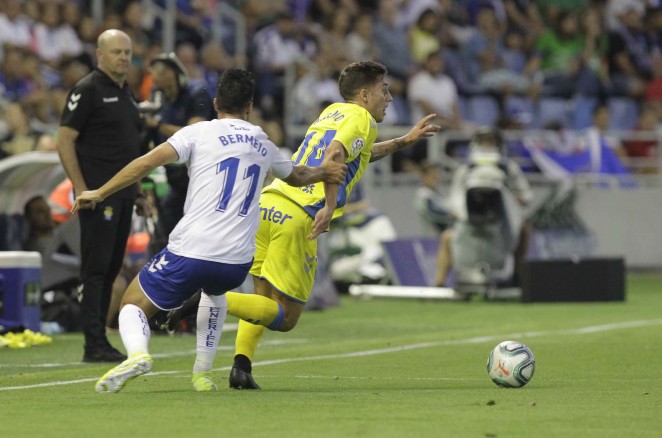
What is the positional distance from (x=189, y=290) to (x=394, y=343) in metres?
5.27

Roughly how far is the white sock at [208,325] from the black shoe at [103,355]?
257cm

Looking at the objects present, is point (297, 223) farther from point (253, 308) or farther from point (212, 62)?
point (212, 62)

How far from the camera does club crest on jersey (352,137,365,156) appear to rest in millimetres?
9464

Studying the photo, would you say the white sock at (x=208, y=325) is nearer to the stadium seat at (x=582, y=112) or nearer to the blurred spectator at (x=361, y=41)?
the blurred spectator at (x=361, y=41)

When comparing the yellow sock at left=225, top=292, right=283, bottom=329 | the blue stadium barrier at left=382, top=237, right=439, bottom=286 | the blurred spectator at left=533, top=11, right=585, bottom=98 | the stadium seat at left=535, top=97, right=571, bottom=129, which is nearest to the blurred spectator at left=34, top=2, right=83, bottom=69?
the blue stadium barrier at left=382, top=237, right=439, bottom=286

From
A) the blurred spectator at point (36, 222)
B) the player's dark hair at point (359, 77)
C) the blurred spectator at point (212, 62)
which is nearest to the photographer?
the player's dark hair at point (359, 77)

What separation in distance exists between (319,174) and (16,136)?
9.81 meters

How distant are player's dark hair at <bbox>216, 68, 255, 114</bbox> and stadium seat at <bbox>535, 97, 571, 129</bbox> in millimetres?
18534

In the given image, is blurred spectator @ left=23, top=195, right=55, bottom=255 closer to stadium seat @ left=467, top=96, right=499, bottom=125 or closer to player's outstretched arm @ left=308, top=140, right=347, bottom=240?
player's outstretched arm @ left=308, top=140, right=347, bottom=240

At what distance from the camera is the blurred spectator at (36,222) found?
15.5m

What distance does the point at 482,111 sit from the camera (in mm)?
26562

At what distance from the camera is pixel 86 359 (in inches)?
458

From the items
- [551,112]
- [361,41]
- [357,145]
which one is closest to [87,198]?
[357,145]

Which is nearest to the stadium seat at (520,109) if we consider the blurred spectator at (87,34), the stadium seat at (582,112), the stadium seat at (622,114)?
the stadium seat at (582,112)
